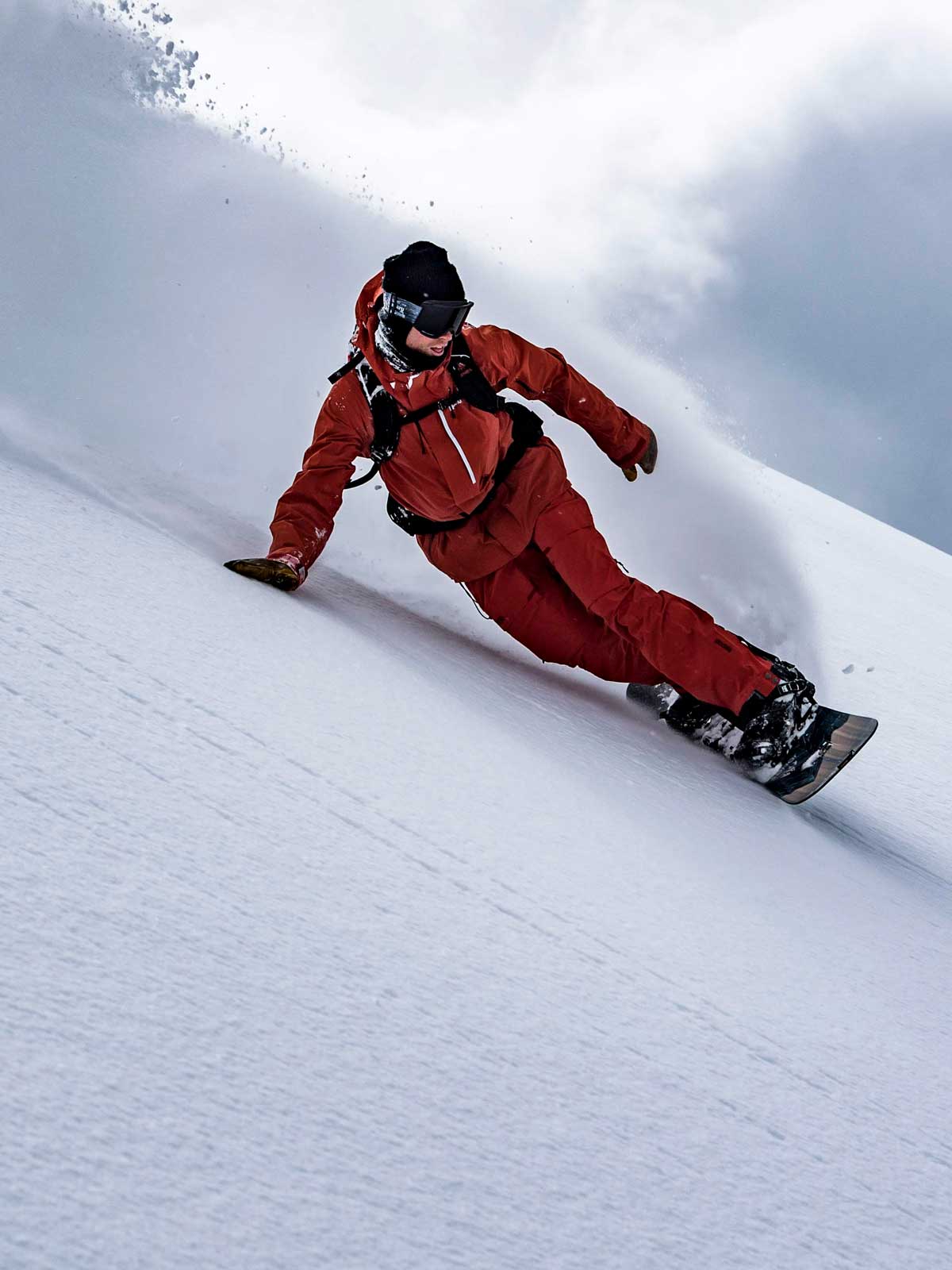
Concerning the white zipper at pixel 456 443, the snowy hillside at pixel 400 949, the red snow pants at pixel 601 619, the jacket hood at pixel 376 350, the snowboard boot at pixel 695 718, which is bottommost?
the snowy hillside at pixel 400 949

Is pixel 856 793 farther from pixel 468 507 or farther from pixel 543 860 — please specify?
pixel 543 860

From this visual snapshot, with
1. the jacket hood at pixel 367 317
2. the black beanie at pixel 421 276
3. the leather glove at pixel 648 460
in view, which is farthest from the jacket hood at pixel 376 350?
the leather glove at pixel 648 460

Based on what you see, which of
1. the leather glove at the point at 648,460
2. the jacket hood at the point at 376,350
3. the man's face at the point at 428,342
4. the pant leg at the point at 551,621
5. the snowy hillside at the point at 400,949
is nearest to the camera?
the snowy hillside at the point at 400,949

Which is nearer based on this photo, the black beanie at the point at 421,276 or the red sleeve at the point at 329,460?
the black beanie at the point at 421,276

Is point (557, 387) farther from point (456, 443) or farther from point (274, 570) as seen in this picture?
point (274, 570)

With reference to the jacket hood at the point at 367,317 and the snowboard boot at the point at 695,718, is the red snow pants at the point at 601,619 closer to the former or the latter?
the snowboard boot at the point at 695,718

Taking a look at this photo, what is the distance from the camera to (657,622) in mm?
3166

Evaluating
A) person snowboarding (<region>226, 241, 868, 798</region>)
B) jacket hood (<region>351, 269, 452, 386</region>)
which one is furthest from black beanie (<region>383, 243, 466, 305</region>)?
jacket hood (<region>351, 269, 452, 386</region>)

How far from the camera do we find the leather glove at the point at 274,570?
296 cm

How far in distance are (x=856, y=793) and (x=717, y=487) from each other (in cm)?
231

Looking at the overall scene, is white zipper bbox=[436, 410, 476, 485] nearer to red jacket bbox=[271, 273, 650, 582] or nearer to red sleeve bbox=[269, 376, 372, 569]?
red jacket bbox=[271, 273, 650, 582]

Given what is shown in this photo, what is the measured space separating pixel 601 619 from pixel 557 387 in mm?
802

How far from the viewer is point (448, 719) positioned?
2395mm

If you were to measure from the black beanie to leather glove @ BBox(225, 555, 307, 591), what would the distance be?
2.69ft
